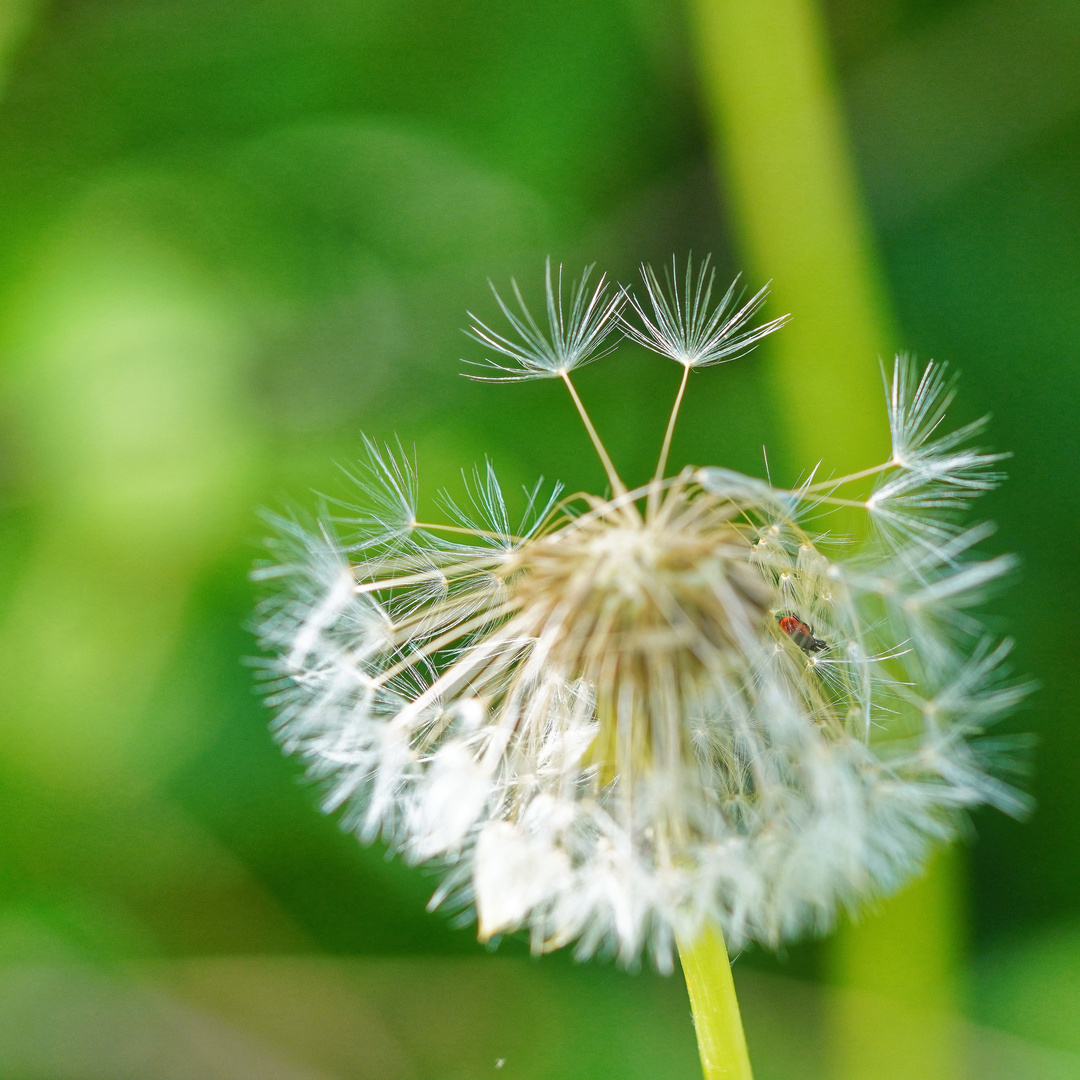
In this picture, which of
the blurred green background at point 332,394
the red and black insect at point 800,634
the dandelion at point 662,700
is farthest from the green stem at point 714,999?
the blurred green background at point 332,394

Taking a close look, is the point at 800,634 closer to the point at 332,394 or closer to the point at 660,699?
the point at 660,699

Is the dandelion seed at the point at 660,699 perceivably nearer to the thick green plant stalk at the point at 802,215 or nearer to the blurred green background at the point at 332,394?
the thick green plant stalk at the point at 802,215

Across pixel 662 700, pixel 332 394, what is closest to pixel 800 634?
pixel 662 700

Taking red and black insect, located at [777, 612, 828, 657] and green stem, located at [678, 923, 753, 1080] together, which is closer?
green stem, located at [678, 923, 753, 1080]

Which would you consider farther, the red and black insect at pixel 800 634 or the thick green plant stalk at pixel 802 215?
the thick green plant stalk at pixel 802 215

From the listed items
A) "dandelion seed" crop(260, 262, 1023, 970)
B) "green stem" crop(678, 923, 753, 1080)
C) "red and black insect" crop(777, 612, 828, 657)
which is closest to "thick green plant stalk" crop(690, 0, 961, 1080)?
"dandelion seed" crop(260, 262, 1023, 970)

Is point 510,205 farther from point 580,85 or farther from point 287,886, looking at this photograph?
point 287,886

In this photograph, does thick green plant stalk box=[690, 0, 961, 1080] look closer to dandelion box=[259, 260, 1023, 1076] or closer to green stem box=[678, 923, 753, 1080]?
dandelion box=[259, 260, 1023, 1076]
